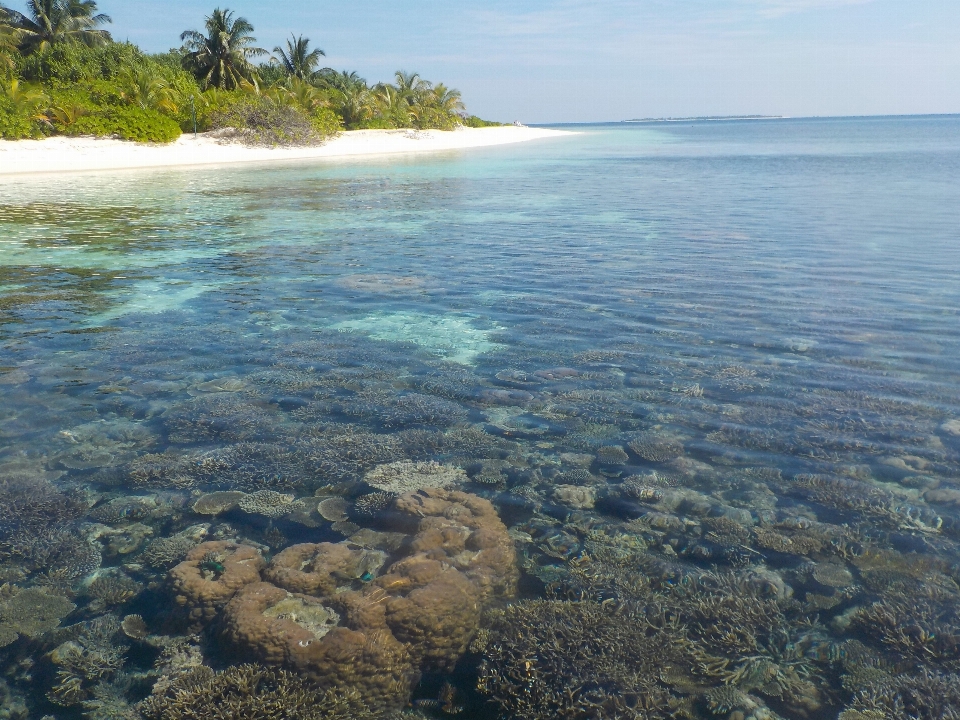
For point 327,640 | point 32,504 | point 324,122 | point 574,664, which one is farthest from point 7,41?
point 574,664

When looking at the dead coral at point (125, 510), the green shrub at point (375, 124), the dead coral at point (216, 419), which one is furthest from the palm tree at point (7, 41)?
the dead coral at point (125, 510)

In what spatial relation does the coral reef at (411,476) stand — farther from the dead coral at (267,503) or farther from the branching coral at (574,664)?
the branching coral at (574,664)

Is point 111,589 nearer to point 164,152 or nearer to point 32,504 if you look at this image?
point 32,504

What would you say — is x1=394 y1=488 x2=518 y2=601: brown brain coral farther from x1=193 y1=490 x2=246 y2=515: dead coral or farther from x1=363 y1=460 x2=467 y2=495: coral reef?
x1=193 y1=490 x2=246 y2=515: dead coral

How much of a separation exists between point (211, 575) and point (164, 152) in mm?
50241

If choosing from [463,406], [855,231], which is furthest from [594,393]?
[855,231]

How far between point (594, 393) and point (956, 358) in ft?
16.3

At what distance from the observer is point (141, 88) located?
49.1 metres

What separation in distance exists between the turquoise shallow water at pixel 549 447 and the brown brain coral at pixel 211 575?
14 centimetres

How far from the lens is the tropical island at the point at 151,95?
43969 mm

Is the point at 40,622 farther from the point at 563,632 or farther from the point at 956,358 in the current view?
the point at 956,358

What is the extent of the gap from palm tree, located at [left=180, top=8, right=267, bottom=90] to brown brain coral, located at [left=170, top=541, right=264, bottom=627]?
6289 cm

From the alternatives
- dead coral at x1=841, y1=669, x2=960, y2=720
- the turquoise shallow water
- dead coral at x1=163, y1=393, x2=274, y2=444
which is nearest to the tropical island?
the turquoise shallow water

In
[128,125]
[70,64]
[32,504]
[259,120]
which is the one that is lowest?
[32,504]
